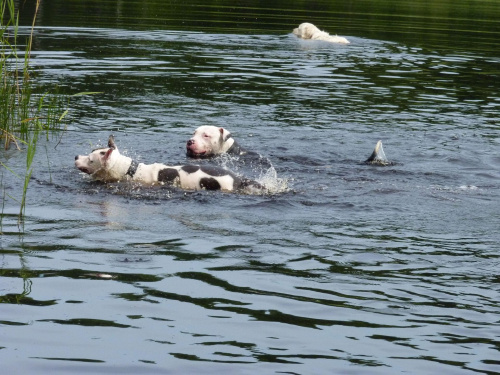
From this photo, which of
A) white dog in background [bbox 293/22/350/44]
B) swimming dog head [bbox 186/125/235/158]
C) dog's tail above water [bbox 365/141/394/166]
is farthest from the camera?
white dog in background [bbox 293/22/350/44]

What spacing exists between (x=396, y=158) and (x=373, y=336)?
6.87 m

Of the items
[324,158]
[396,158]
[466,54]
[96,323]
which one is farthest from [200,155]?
[466,54]

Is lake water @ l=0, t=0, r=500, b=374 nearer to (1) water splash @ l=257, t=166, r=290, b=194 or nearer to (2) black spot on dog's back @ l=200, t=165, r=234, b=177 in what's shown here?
(1) water splash @ l=257, t=166, r=290, b=194

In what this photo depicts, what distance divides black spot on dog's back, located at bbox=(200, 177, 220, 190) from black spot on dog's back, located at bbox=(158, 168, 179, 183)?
34cm

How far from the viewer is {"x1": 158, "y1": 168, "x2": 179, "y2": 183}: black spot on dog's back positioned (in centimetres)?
1070

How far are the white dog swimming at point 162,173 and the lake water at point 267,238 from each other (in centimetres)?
18

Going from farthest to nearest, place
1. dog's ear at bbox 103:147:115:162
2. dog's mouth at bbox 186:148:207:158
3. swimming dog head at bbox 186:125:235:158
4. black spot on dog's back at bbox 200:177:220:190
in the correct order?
1. swimming dog head at bbox 186:125:235:158
2. dog's mouth at bbox 186:148:207:158
3. dog's ear at bbox 103:147:115:162
4. black spot on dog's back at bbox 200:177:220:190

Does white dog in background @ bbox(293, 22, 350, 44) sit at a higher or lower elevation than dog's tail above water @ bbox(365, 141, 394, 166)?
higher

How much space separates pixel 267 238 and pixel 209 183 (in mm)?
2164

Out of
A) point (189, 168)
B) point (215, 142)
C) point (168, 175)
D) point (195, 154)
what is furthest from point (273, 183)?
point (215, 142)

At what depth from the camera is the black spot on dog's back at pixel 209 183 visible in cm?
1062

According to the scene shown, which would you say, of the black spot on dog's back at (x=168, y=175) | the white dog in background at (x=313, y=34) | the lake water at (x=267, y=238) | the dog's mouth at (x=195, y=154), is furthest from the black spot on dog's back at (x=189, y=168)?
the white dog in background at (x=313, y=34)

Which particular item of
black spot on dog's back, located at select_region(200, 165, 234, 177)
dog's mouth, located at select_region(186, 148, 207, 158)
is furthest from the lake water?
black spot on dog's back, located at select_region(200, 165, 234, 177)

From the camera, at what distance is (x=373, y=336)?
639 centimetres
